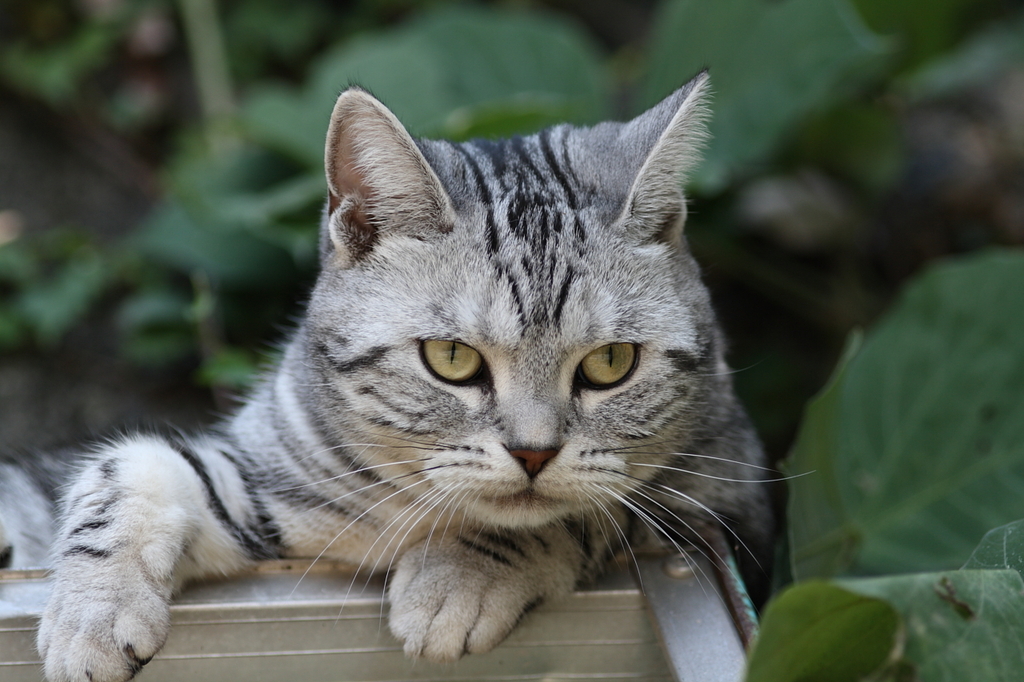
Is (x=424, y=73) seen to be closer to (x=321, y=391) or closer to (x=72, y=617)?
(x=321, y=391)

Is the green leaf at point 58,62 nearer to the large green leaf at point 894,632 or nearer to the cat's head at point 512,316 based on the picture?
the cat's head at point 512,316

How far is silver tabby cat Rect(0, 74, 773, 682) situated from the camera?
1209 mm

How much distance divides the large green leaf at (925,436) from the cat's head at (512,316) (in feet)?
1.34

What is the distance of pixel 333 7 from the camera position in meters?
3.94

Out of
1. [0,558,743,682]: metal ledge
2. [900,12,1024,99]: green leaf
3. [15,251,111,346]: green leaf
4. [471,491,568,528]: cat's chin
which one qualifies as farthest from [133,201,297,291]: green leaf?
[900,12,1024,99]: green leaf

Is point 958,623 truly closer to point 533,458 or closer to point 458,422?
point 533,458

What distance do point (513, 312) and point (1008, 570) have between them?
699 mm

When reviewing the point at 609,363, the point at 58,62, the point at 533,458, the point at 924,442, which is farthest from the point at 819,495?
the point at 58,62

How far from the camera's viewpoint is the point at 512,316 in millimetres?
1232

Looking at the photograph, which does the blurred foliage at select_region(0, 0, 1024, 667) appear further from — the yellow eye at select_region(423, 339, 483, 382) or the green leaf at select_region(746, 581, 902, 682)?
the yellow eye at select_region(423, 339, 483, 382)

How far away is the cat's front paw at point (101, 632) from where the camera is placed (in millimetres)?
1108

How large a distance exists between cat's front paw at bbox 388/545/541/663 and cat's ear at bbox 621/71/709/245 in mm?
556

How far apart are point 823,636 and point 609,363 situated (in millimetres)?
469

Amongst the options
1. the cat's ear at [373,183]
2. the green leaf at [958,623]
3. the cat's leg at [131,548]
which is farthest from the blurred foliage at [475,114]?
the green leaf at [958,623]
